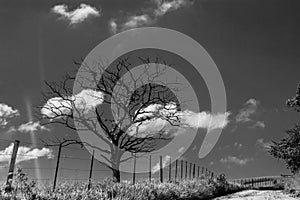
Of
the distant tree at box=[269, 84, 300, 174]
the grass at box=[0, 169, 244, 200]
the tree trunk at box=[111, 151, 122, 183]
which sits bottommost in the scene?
the grass at box=[0, 169, 244, 200]

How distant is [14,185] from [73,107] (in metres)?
14.1

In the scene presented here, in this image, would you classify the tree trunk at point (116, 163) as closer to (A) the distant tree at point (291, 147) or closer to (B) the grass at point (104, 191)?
(B) the grass at point (104, 191)

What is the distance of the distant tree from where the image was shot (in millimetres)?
29219

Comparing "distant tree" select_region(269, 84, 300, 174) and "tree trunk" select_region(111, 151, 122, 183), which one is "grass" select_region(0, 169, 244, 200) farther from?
"distant tree" select_region(269, 84, 300, 174)

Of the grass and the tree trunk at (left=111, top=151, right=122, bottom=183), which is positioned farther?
the tree trunk at (left=111, top=151, right=122, bottom=183)

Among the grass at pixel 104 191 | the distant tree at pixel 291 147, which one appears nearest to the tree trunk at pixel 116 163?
the grass at pixel 104 191

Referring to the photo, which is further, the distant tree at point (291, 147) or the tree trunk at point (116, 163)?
the distant tree at point (291, 147)

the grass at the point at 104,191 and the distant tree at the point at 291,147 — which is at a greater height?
the distant tree at the point at 291,147

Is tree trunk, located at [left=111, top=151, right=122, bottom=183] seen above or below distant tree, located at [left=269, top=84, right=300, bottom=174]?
below

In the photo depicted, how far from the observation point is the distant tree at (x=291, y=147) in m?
29.2

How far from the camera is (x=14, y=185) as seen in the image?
9547 mm

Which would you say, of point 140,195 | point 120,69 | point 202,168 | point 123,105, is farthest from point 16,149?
point 202,168

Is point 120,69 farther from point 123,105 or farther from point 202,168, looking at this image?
point 202,168

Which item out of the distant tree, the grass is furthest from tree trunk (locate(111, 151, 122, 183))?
the distant tree
